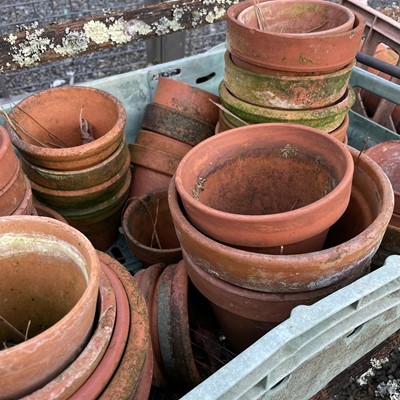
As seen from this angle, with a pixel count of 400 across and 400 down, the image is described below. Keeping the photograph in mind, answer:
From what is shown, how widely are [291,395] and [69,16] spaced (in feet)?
11.0

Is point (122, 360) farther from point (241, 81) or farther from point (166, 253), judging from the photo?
point (241, 81)

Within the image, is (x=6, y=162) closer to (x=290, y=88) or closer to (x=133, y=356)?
(x=133, y=356)

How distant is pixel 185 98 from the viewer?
1.93 m

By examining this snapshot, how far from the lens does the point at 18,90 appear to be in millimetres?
3789

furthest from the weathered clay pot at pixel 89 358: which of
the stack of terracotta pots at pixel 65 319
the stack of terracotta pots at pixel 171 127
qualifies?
the stack of terracotta pots at pixel 171 127

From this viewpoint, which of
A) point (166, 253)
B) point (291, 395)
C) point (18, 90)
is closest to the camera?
point (291, 395)

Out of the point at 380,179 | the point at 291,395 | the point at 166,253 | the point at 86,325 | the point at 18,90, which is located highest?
the point at 380,179

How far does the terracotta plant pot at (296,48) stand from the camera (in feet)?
4.49

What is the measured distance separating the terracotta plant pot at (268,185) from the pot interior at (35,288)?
33cm

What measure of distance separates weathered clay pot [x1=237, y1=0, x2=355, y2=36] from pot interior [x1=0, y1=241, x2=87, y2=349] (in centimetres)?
113

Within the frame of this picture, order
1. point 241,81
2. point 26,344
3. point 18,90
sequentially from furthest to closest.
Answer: point 18,90 → point 241,81 → point 26,344

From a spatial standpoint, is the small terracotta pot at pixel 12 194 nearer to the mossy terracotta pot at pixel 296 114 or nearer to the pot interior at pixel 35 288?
the pot interior at pixel 35 288

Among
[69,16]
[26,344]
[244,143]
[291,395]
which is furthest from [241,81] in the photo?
[69,16]

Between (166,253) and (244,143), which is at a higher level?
(244,143)
